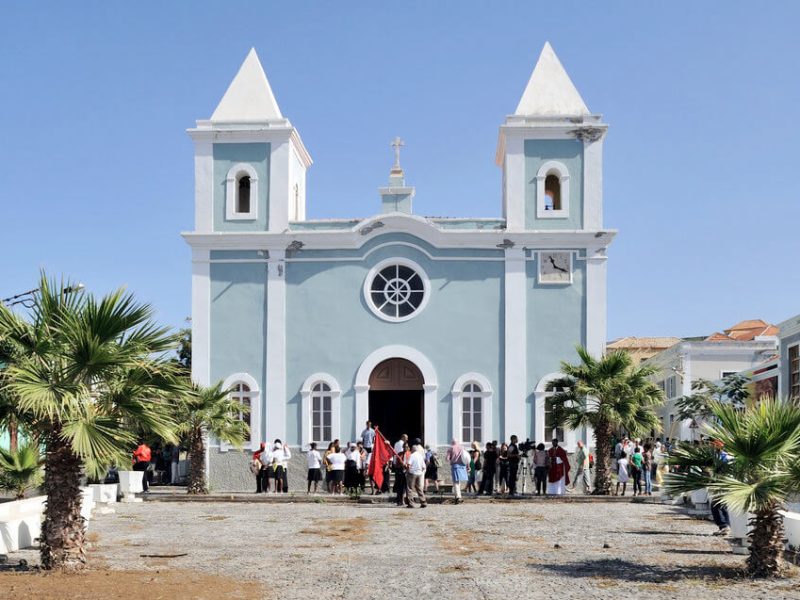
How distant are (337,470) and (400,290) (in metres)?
6.72

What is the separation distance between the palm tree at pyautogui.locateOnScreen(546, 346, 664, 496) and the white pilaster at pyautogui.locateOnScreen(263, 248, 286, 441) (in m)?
7.95

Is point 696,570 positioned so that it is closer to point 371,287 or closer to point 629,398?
point 629,398

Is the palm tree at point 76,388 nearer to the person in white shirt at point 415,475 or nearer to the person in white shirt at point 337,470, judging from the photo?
the person in white shirt at point 415,475

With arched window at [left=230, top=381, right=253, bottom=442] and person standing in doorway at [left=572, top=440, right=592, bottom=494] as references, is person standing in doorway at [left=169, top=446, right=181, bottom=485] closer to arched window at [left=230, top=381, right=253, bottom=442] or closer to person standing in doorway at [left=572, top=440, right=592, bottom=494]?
arched window at [left=230, top=381, right=253, bottom=442]

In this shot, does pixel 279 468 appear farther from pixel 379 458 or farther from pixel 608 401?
pixel 608 401

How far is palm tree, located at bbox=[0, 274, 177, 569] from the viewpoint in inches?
498

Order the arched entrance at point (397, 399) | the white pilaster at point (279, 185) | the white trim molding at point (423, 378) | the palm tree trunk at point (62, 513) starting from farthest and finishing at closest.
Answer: the white pilaster at point (279, 185)
the arched entrance at point (397, 399)
the white trim molding at point (423, 378)
the palm tree trunk at point (62, 513)

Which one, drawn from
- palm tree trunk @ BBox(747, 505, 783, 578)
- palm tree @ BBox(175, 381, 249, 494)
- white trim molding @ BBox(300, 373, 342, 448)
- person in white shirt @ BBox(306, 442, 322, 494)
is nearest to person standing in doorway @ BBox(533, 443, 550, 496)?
person in white shirt @ BBox(306, 442, 322, 494)

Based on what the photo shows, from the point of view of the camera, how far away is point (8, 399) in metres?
12.8

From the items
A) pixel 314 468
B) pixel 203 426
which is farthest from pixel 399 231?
pixel 203 426

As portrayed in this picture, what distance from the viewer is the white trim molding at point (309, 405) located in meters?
30.4

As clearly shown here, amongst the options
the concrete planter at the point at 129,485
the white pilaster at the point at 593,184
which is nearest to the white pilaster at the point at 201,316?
the concrete planter at the point at 129,485

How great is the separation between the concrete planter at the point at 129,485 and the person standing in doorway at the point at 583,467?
1090 centimetres

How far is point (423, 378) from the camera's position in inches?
1209
